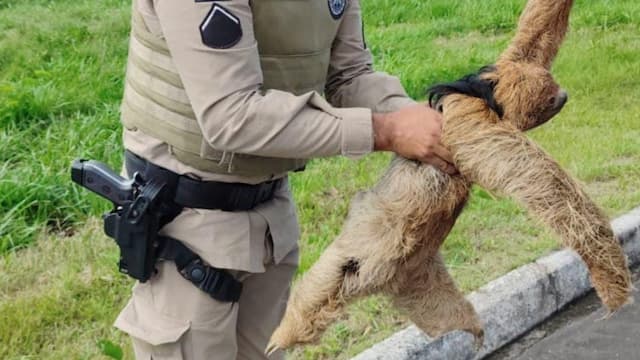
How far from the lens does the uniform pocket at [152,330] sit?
266cm

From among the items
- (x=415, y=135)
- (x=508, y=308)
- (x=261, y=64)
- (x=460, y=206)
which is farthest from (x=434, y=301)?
(x=508, y=308)

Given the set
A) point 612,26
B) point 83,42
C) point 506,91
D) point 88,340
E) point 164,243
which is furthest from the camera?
point 612,26

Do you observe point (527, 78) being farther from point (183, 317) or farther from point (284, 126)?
point (183, 317)

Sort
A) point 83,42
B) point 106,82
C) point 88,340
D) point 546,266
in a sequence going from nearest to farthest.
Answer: point 88,340
point 546,266
point 106,82
point 83,42

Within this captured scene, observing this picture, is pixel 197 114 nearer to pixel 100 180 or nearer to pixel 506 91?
pixel 100 180

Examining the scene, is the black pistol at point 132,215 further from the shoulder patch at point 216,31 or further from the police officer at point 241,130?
the shoulder patch at point 216,31

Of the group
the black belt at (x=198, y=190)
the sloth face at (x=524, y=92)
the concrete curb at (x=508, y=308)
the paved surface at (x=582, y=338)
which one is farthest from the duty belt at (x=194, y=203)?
the paved surface at (x=582, y=338)

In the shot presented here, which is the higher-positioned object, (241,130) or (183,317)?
(241,130)

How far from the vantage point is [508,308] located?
173 inches

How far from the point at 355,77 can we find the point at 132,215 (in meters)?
0.70

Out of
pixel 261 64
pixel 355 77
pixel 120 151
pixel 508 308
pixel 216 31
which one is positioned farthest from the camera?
pixel 120 151

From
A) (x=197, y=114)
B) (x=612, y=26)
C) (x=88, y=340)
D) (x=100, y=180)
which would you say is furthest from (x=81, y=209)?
(x=612, y=26)

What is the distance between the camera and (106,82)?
22.0 ft

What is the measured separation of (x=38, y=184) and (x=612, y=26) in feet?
17.8
